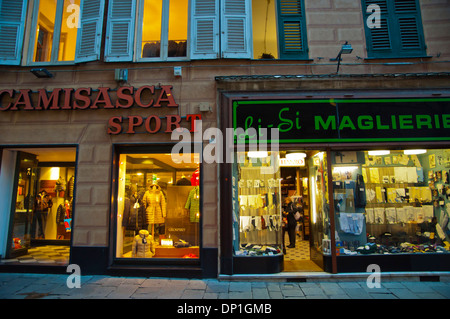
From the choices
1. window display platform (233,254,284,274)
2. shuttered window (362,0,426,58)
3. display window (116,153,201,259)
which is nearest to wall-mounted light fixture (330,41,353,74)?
shuttered window (362,0,426,58)

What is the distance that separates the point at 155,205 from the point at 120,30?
4.58 meters

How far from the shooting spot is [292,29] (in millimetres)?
6930

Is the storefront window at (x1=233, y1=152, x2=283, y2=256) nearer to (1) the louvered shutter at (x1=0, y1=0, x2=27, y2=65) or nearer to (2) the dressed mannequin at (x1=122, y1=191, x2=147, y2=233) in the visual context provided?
(2) the dressed mannequin at (x1=122, y1=191, x2=147, y2=233)

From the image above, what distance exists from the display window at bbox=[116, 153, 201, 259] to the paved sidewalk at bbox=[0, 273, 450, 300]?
0.81m

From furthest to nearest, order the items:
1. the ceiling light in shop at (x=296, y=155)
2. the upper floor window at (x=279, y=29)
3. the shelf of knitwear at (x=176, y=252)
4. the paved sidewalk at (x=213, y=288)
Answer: the ceiling light in shop at (x=296, y=155)
the upper floor window at (x=279, y=29)
the shelf of knitwear at (x=176, y=252)
the paved sidewalk at (x=213, y=288)

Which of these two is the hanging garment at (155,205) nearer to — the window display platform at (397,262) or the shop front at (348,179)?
the shop front at (348,179)

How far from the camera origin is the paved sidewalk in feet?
16.5

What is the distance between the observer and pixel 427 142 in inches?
246

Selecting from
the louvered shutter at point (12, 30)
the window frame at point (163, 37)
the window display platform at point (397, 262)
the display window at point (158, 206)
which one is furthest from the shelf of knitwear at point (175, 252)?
the louvered shutter at point (12, 30)

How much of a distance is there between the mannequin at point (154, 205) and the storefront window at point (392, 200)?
429cm

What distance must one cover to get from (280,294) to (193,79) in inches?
200

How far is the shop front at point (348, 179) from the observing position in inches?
241

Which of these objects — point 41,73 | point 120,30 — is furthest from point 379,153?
point 41,73
